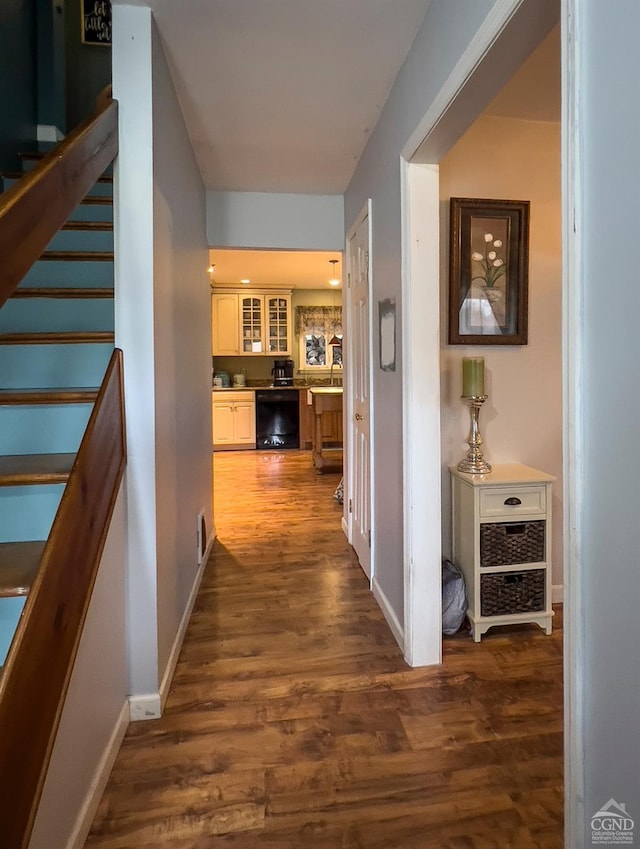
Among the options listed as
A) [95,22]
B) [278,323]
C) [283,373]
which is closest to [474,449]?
[95,22]

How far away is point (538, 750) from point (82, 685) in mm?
1368

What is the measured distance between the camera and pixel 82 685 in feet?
4.15

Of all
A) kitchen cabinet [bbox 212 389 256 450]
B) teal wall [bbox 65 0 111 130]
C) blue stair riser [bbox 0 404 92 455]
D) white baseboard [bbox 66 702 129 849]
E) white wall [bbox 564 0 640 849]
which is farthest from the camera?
kitchen cabinet [bbox 212 389 256 450]

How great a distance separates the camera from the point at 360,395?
299cm

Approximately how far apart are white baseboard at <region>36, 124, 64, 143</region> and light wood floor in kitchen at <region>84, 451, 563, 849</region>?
2.91 meters

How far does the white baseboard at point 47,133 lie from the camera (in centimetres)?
293

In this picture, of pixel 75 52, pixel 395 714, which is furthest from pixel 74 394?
pixel 75 52

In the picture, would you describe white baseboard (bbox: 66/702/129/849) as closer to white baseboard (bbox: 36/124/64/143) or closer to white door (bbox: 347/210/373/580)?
white door (bbox: 347/210/373/580)

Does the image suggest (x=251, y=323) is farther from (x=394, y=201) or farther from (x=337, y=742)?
(x=337, y=742)

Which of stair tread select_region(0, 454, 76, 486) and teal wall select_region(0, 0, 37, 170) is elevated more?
teal wall select_region(0, 0, 37, 170)

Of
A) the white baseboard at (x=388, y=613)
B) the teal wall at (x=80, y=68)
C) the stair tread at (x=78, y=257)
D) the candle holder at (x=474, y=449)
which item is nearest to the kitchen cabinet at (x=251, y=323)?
the teal wall at (x=80, y=68)

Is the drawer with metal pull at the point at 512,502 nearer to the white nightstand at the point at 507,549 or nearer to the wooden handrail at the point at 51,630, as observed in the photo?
the white nightstand at the point at 507,549

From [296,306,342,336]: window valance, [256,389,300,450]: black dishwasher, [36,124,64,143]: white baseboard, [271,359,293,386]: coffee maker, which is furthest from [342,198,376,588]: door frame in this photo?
[296,306,342,336]: window valance

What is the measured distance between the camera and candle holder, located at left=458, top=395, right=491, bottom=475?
2.22m
